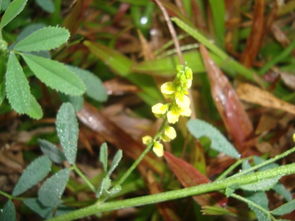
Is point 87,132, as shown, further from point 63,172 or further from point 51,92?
point 63,172

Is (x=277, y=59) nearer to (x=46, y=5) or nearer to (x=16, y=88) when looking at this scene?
(x=46, y=5)

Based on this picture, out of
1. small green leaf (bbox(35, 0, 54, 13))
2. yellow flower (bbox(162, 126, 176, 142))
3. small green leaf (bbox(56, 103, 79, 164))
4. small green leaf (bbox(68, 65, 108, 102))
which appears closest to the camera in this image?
yellow flower (bbox(162, 126, 176, 142))

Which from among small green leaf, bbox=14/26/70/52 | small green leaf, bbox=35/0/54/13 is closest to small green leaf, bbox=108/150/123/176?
small green leaf, bbox=14/26/70/52

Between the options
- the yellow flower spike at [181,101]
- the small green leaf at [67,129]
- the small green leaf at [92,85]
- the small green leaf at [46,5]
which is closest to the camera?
the yellow flower spike at [181,101]

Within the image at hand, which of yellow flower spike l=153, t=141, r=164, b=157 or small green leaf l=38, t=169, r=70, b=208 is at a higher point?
yellow flower spike l=153, t=141, r=164, b=157

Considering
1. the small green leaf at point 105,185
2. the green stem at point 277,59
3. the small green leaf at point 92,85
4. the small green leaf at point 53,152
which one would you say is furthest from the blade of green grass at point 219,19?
the small green leaf at point 105,185

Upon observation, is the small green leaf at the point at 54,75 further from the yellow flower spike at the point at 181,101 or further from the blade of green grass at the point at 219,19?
the blade of green grass at the point at 219,19

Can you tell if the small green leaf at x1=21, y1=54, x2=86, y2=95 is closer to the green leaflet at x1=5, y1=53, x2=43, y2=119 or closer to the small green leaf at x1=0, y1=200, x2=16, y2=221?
the green leaflet at x1=5, y1=53, x2=43, y2=119
